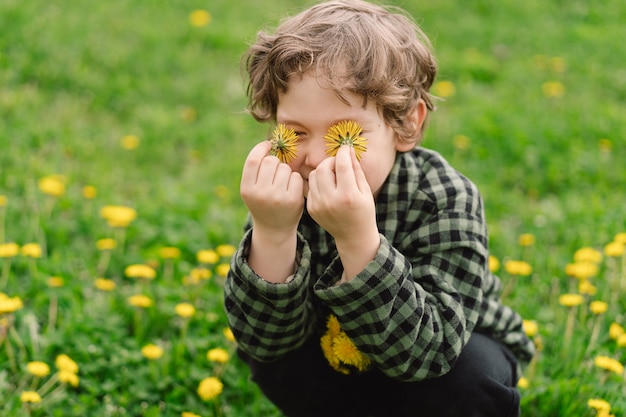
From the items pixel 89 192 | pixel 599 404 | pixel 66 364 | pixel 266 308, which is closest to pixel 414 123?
pixel 266 308

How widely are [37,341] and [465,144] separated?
2.28m

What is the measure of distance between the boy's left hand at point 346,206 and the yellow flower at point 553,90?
9.80 feet

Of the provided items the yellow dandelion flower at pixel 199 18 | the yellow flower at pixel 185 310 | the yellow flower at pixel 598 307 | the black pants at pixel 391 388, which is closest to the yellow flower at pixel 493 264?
the yellow flower at pixel 598 307

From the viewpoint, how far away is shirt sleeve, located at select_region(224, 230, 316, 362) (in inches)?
67.0

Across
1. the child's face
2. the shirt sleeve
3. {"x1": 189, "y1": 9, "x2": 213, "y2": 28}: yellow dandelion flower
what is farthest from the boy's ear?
{"x1": 189, "y1": 9, "x2": 213, "y2": 28}: yellow dandelion flower

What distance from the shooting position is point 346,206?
1.51 metres

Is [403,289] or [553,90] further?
[553,90]

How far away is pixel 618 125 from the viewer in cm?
389

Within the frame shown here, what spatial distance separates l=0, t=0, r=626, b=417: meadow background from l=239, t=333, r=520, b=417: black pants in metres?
0.22

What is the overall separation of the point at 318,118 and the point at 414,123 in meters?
0.33

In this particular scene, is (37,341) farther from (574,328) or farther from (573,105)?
(573,105)

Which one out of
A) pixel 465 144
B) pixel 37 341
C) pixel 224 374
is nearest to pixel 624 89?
pixel 465 144

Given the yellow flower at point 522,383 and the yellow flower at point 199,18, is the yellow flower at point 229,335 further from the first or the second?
the yellow flower at point 199,18

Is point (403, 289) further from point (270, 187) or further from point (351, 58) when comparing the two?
point (351, 58)
